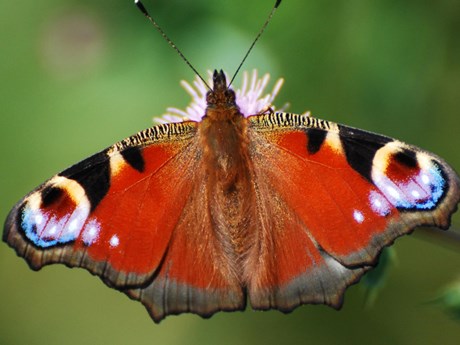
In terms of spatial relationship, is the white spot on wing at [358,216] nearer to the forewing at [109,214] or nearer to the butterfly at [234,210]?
the butterfly at [234,210]

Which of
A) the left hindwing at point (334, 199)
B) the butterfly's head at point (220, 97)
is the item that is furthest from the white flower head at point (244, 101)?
the left hindwing at point (334, 199)

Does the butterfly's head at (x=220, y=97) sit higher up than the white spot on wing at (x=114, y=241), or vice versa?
the butterfly's head at (x=220, y=97)

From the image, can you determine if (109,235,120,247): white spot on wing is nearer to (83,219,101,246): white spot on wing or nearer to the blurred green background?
(83,219,101,246): white spot on wing

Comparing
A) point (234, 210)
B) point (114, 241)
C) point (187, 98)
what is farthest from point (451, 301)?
point (187, 98)

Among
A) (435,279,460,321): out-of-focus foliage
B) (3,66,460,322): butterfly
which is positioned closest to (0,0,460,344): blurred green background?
(435,279,460,321): out-of-focus foliage

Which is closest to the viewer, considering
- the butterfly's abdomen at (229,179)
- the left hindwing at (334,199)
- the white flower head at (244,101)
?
the left hindwing at (334,199)

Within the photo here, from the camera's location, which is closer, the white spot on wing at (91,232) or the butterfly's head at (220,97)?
Answer: the white spot on wing at (91,232)

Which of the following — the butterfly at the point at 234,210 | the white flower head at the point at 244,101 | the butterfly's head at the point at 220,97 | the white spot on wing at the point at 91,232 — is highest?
the white flower head at the point at 244,101

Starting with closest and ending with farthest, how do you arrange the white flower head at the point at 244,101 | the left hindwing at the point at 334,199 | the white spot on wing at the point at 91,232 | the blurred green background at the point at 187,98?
the left hindwing at the point at 334,199 → the white spot on wing at the point at 91,232 → the white flower head at the point at 244,101 → the blurred green background at the point at 187,98

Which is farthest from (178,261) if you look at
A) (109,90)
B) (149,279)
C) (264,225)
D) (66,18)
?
(66,18)

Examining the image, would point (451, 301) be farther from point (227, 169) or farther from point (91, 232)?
point (91, 232)
